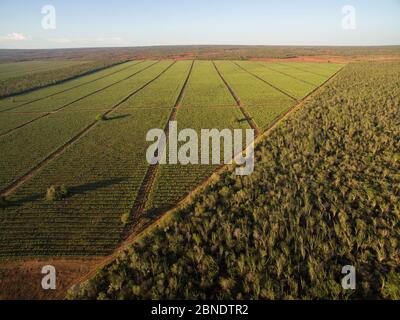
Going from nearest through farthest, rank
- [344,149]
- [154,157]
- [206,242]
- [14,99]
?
[206,242]
[344,149]
[154,157]
[14,99]

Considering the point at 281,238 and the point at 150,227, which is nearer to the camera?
the point at 281,238

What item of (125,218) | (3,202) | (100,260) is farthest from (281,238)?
(3,202)

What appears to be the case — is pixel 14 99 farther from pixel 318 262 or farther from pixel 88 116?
pixel 318 262

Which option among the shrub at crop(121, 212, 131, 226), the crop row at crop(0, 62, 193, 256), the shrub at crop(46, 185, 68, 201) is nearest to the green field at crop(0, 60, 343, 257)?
the crop row at crop(0, 62, 193, 256)

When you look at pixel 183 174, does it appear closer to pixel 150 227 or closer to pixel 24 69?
pixel 150 227
